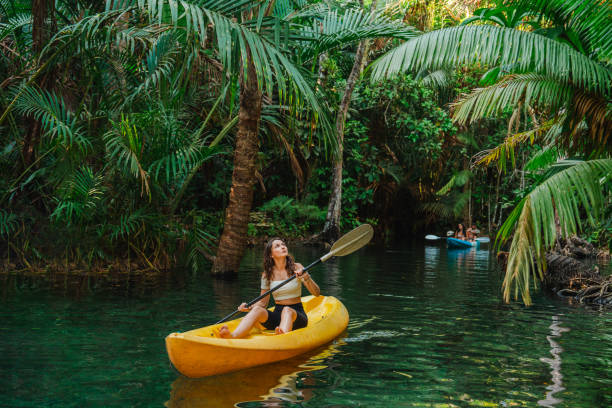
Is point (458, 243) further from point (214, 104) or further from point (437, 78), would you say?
point (214, 104)

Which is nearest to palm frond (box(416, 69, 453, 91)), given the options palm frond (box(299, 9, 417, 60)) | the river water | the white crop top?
palm frond (box(299, 9, 417, 60))

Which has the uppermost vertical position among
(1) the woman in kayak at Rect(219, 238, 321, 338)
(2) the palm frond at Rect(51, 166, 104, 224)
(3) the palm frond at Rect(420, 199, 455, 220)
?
(3) the palm frond at Rect(420, 199, 455, 220)

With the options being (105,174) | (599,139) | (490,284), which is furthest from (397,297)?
(105,174)

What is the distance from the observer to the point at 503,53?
6.26 metres

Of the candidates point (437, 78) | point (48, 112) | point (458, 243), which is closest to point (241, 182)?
point (48, 112)

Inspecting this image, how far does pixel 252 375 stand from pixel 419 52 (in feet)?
12.1

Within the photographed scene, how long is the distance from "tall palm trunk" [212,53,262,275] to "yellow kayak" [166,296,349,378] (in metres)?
4.35

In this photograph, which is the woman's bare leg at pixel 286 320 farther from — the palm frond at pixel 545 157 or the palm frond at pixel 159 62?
the palm frond at pixel 545 157

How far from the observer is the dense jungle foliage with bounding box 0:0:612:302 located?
634 cm

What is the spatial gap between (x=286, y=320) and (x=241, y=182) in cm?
478

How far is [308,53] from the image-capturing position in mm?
10227

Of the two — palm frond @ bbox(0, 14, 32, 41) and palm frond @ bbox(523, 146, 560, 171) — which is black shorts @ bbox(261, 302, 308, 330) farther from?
palm frond @ bbox(0, 14, 32, 41)

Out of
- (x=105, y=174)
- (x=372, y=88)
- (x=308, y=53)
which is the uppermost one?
(x=372, y=88)

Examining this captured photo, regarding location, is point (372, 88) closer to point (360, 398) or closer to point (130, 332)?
point (130, 332)
